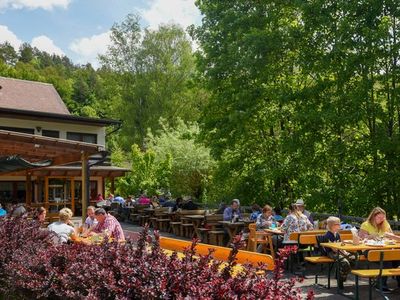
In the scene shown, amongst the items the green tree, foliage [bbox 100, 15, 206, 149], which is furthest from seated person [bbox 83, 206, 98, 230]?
the green tree

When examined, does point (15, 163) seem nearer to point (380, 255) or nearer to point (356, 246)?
point (356, 246)

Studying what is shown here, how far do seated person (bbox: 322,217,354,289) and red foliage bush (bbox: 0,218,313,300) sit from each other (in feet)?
12.6

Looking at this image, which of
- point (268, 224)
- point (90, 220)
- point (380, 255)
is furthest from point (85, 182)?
point (380, 255)

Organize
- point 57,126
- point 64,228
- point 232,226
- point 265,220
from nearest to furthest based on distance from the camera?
point 64,228
point 265,220
point 232,226
point 57,126

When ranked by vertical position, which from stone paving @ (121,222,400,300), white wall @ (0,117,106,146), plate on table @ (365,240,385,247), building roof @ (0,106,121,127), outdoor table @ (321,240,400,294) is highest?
building roof @ (0,106,121,127)

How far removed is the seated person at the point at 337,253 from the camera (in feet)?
28.9

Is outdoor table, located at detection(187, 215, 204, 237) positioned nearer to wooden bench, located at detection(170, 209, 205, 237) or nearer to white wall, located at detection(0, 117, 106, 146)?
wooden bench, located at detection(170, 209, 205, 237)

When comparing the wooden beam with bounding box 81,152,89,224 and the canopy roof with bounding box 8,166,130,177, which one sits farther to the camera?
the canopy roof with bounding box 8,166,130,177

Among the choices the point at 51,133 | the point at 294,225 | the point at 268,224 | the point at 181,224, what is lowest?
the point at 181,224

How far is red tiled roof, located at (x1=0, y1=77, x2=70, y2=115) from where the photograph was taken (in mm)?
30617

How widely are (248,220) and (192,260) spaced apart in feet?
32.4

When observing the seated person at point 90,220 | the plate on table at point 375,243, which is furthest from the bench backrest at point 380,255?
the seated person at point 90,220

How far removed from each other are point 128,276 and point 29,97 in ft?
98.2

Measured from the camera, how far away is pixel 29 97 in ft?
106
